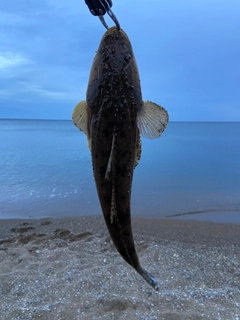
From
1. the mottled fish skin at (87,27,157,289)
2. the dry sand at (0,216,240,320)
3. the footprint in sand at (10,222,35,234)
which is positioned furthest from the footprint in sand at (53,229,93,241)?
the mottled fish skin at (87,27,157,289)

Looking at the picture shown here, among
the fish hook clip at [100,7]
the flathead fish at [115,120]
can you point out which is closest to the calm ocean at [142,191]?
the flathead fish at [115,120]

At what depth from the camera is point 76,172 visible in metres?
18.3

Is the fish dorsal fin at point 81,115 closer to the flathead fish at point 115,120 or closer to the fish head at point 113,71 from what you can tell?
the flathead fish at point 115,120

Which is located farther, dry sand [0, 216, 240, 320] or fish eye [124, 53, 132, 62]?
dry sand [0, 216, 240, 320]

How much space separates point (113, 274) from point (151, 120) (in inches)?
156

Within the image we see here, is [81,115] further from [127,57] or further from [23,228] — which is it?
[23,228]

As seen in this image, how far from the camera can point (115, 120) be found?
2588 millimetres

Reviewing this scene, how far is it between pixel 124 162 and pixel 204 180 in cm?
1388

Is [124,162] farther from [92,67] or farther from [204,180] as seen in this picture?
[204,180]

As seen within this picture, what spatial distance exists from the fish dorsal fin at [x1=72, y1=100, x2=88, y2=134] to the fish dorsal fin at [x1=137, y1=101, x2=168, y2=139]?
51cm

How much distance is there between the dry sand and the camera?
5074 millimetres

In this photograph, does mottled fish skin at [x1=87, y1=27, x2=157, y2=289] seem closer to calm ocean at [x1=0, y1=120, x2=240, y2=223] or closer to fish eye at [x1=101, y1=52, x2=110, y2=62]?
fish eye at [x1=101, y1=52, x2=110, y2=62]

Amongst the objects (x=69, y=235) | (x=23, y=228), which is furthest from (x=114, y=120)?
(x=23, y=228)

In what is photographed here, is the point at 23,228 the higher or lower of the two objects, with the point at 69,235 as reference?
higher
